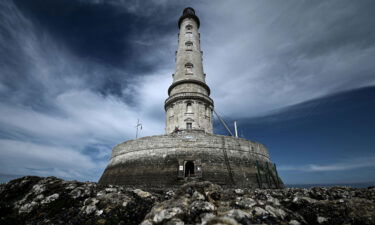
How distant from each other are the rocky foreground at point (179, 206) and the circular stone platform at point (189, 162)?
598 cm

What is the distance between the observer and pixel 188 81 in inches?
949

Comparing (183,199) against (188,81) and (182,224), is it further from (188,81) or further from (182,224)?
(188,81)

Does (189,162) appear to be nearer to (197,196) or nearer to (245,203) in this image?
(197,196)

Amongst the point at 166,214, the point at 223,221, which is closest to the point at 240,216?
the point at 223,221

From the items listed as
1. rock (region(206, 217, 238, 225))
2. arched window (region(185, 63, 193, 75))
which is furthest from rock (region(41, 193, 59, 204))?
arched window (region(185, 63, 193, 75))

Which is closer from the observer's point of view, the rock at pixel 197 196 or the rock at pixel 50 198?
the rock at pixel 197 196

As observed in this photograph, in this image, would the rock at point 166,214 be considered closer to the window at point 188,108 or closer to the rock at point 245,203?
the rock at point 245,203

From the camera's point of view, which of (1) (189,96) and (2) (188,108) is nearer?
(1) (189,96)

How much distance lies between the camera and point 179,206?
5629 mm

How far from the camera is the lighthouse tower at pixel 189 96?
22.6 meters

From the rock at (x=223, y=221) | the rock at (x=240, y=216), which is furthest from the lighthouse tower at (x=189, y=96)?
the rock at (x=223, y=221)

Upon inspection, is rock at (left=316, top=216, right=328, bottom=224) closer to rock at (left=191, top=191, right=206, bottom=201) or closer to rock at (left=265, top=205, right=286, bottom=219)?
rock at (left=265, top=205, right=286, bottom=219)

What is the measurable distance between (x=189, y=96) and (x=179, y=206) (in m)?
18.0

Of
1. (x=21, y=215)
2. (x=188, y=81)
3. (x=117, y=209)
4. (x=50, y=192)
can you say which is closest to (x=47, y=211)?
(x=21, y=215)
